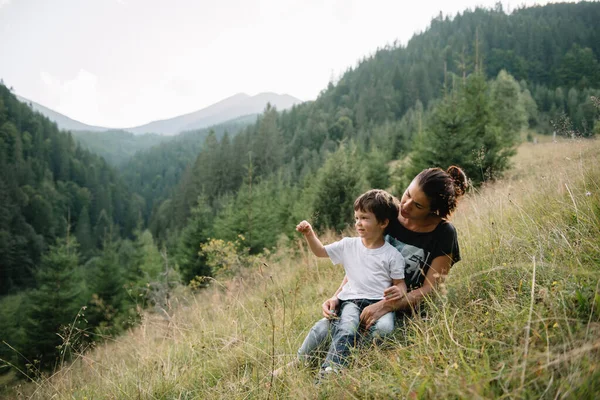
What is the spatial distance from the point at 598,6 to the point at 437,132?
151 metres

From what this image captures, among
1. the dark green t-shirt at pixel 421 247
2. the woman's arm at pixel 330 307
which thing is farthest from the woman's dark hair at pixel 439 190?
the woman's arm at pixel 330 307

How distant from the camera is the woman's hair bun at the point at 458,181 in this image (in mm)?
2320

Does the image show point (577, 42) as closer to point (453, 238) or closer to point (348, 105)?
point (348, 105)

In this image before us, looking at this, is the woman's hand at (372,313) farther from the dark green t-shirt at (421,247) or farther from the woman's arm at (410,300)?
the dark green t-shirt at (421,247)

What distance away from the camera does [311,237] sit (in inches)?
94.7

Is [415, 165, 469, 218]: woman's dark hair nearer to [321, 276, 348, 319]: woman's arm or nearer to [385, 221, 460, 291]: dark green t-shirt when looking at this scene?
[385, 221, 460, 291]: dark green t-shirt

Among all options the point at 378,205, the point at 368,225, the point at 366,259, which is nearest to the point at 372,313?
the point at 366,259

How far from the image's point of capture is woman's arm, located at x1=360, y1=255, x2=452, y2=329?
212 centimetres

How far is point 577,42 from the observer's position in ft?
291

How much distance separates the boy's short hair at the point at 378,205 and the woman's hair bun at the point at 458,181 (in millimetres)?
464

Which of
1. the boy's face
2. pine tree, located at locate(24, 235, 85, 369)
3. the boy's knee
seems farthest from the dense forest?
the boy's knee

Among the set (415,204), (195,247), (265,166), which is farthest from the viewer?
(265,166)

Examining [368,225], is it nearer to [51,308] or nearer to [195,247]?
[195,247]

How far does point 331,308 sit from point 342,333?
11.8 inches
